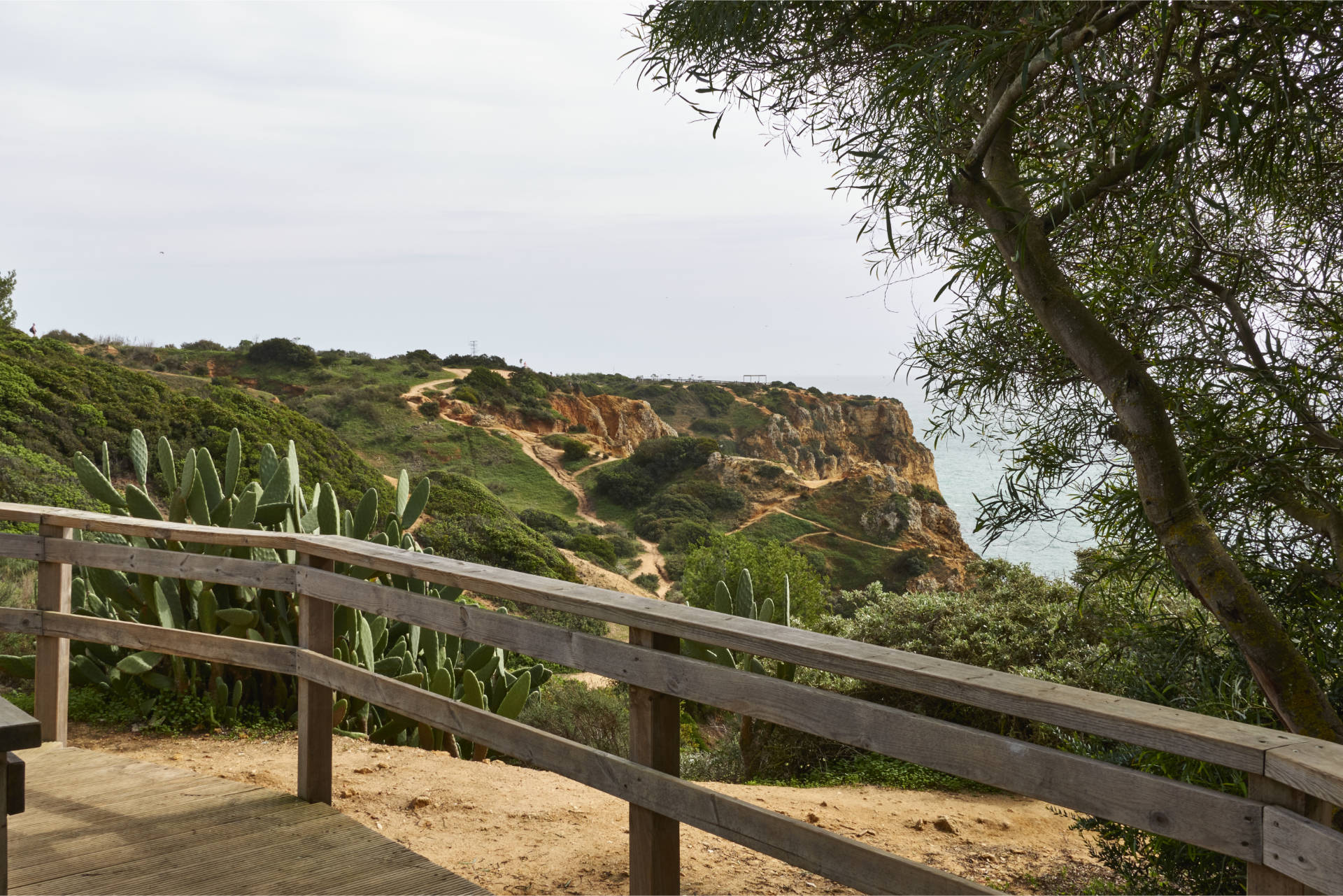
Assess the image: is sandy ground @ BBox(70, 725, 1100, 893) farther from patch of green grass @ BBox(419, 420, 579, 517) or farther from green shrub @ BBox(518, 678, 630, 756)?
patch of green grass @ BBox(419, 420, 579, 517)

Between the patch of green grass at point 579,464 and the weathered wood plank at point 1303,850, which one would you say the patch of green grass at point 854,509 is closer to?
the patch of green grass at point 579,464

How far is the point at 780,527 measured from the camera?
34.9 meters

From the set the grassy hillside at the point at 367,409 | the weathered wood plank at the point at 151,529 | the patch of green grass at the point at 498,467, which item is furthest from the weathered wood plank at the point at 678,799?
the patch of green grass at the point at 498,467

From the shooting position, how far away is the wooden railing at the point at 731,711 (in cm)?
121

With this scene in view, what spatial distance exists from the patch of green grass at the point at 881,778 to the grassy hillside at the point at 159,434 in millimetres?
13338

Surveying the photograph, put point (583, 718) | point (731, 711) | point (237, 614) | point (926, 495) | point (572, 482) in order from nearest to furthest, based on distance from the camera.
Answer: point (731, 711)
point (237, 614)
point (583, 718)
point (926, 495)
point (572, 482)

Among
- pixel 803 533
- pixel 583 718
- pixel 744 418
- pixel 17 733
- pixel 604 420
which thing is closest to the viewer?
pixel 17 733

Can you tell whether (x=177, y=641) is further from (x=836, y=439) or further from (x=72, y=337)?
(x=836, y=439)

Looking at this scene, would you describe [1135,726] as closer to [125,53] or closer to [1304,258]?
[1304,258]

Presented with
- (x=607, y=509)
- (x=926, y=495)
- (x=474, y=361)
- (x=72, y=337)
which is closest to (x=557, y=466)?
(x=607, y=509)

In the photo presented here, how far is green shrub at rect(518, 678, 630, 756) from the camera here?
7602 mm

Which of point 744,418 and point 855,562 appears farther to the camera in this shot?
point 744,418

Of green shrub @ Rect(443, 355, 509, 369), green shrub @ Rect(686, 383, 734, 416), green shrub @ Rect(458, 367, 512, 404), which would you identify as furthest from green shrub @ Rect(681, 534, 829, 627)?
green shrub @ Rect(443, 355, 509, 369)

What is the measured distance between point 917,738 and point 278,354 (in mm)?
43338
